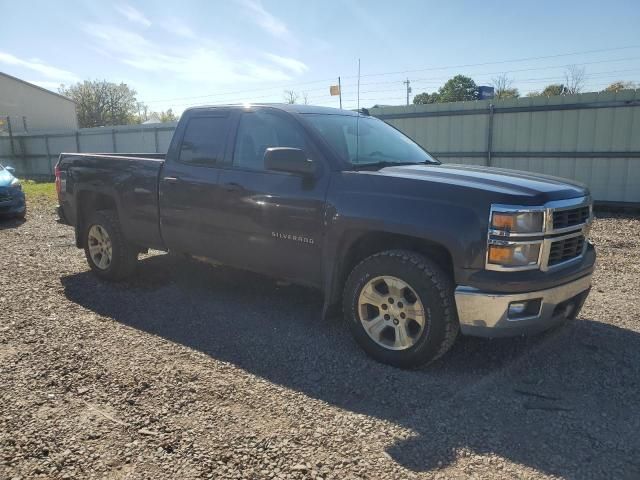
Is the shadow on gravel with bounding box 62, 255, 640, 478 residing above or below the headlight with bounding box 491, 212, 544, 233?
below

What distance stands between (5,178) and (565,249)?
11.4m

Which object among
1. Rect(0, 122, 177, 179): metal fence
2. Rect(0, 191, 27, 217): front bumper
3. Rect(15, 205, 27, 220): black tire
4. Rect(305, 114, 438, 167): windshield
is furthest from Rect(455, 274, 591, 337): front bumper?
Rect(0, 122, 177, 179): metal fence

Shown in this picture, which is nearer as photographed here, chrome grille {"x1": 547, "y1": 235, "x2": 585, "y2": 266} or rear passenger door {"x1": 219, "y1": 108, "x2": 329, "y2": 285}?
chrome grille {"x1": 547, "y1": 235, "x2": 585, "y2": 266}

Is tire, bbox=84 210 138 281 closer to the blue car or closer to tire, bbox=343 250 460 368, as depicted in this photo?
tire, bbox=343 250 460 368

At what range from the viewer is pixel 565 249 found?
3.55m

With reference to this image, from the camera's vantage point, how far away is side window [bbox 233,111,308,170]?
4.30 meters

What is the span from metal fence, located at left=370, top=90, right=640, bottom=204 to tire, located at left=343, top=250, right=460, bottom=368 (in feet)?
33.3

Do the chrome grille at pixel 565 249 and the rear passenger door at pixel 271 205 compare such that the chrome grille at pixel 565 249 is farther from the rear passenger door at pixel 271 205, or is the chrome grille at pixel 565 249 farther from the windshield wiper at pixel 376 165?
the rear passenger door at pixel 271 205

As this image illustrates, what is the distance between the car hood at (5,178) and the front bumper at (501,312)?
10.7 m

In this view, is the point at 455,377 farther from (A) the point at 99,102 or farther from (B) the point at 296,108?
(A) the point at 99,102

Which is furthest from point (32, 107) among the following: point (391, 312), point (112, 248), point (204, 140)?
point (391, 312)

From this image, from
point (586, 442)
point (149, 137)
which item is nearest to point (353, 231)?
point (586, 442)

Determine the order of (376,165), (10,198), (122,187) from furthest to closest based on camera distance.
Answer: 1. (10,198)
2. (122,187)
3. (376,165)

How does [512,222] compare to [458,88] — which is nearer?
[512,222]
